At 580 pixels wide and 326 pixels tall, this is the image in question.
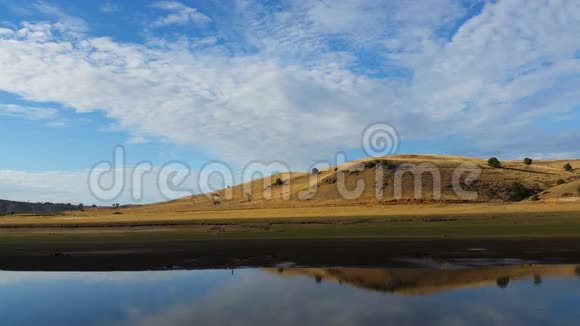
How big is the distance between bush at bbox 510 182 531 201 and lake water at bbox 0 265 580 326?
83.7 metres

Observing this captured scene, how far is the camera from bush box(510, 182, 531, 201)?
339 ft

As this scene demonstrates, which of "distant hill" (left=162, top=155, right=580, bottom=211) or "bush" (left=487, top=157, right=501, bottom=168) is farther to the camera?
"bush" (left=487, top=157, right=501, bottom=168)

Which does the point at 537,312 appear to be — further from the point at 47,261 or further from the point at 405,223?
the point at 405,223

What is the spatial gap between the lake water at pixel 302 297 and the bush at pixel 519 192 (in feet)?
275

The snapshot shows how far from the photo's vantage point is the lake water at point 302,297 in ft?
56.4

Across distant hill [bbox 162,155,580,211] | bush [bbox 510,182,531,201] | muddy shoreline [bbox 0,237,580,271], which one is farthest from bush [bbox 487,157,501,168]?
muddy shoreline [bbox 0,237,580,271]

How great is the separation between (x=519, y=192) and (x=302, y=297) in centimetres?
9647

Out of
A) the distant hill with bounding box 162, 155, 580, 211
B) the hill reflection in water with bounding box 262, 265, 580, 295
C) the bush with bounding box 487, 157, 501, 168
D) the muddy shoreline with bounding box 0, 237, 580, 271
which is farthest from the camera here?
the bush with bounding box 487, 157, 501, 168

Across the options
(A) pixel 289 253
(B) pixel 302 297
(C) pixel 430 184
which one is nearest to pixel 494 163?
(C) pixel 430 184

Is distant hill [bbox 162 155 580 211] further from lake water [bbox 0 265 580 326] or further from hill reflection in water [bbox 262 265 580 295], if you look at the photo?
lake water [bbox 0 265 580 326]

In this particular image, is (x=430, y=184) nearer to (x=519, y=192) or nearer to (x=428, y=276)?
(x=519, y=192)

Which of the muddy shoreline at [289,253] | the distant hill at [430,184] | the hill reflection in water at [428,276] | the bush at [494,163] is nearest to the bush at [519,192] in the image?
the distant hill at [430,184]

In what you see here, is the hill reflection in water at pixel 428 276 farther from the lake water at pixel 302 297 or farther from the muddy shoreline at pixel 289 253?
the muddy shoreline at pixel 289 253

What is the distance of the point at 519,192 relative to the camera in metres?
104
